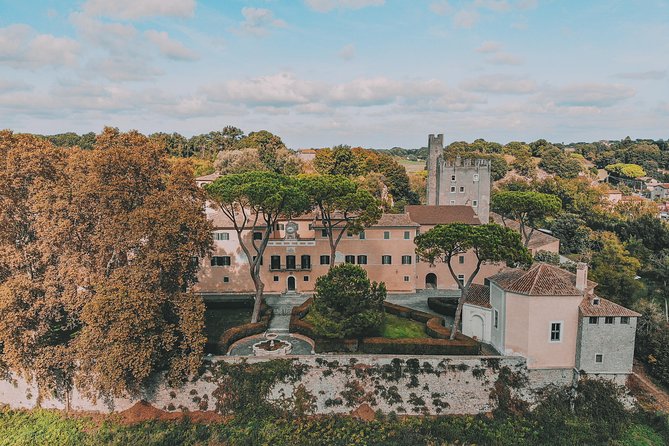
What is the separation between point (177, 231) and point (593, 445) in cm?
2513

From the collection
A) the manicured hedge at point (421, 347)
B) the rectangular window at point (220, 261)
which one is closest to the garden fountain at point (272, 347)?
the manicured hedge at point (421, 347)

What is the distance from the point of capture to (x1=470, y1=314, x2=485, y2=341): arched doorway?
28625mm

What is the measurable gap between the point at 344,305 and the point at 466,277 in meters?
17.0

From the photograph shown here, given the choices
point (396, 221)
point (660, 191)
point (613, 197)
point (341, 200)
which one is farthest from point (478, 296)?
point (660, 191)

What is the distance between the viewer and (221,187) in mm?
29859

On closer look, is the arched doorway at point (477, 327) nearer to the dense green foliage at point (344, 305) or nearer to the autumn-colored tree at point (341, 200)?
the dense green foliage at point (344, 305)

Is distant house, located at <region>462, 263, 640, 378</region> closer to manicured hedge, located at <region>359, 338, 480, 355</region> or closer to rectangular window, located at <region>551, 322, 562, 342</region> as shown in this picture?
rectangular window, located at <region>551, 322, 562, 342</region>

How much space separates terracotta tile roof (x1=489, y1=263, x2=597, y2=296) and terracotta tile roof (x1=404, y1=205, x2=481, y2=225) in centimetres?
1355

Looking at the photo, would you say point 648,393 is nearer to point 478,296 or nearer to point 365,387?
point 478,296

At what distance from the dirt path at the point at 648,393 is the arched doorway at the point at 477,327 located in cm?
899

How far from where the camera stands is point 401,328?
29.7 m

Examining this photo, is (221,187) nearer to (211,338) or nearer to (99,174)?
(99,174)

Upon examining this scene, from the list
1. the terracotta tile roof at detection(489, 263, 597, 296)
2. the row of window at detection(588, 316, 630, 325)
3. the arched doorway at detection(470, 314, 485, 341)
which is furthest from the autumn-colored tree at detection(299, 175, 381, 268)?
the row of window at detection(588, 316, 630, 325)

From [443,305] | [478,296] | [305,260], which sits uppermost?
[305,260]
